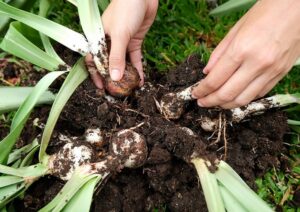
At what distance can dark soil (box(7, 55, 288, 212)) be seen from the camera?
130cm

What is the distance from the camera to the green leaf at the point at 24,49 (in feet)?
4.21

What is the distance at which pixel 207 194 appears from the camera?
118cm

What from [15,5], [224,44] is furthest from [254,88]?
[15,5]

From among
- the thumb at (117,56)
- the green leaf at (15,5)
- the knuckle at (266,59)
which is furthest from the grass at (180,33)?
the knuckle at (266,59)

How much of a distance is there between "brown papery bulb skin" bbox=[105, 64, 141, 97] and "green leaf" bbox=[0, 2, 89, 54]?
0.13 m

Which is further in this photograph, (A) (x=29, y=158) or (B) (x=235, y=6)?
(B) (x=235, y=6)

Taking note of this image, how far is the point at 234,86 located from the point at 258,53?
115 mm

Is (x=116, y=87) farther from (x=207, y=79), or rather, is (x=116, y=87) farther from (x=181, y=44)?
(x=181, y=44)

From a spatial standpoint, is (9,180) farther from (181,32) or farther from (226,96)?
(181,32)

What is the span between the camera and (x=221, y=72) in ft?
3.72

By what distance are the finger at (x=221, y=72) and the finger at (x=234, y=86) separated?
1 cm

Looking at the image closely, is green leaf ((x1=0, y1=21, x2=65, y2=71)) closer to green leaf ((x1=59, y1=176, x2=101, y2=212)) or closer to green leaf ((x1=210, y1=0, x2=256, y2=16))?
green leaf ((x1=59, y1=176, x2=101, y2=212))

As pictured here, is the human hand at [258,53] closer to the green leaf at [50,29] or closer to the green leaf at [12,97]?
the green leaf at [50,29]

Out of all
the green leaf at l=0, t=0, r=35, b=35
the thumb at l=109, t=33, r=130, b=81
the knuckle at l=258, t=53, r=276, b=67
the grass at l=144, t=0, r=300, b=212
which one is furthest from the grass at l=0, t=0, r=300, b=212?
the knuckle at l=258, t=53, r=276, b=67
